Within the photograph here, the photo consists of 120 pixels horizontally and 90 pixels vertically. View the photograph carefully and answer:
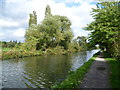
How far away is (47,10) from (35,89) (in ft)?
160

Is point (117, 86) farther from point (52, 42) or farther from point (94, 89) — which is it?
point (52, 42)

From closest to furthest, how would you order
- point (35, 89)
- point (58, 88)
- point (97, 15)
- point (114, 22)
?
point (58, 88) → point (35, 89) → point (114, 22) → point (97, 15)

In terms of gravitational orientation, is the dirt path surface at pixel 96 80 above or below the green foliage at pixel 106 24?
below

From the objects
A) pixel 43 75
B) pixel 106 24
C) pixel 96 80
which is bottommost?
pixel 43 75

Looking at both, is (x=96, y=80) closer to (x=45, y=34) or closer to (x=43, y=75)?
(x=43, y=75)

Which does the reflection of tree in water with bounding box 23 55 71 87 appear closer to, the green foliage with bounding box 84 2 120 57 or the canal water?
the canal water

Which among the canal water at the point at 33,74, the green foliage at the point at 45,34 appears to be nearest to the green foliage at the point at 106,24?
the canal water at the point at 33,74

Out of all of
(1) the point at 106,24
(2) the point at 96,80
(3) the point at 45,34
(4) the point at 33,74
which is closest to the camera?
(2) the point at 96,80

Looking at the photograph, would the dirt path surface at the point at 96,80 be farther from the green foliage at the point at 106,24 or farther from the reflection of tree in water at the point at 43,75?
the green foliage at the point at 106,24

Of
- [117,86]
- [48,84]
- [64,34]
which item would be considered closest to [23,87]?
[48,84]

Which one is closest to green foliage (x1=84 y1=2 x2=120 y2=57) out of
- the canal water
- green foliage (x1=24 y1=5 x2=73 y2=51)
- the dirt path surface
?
the canal water

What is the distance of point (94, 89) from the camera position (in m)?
6.76

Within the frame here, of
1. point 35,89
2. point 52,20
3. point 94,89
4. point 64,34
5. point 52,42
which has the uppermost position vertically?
point 52,20

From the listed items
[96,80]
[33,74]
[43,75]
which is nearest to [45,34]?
[33,74]
